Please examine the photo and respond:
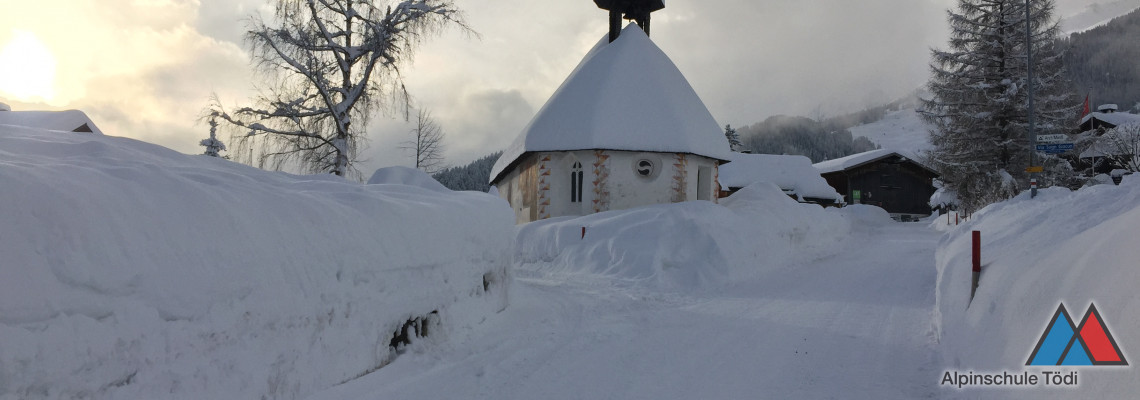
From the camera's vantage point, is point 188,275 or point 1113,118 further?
point 1113,118

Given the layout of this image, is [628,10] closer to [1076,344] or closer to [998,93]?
[998,93]

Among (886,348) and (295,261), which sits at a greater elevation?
(295,261)

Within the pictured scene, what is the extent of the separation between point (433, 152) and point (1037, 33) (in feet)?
90.8

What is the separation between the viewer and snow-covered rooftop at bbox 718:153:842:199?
42438 mm

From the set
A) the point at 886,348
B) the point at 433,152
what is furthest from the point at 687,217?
the point at 433,152

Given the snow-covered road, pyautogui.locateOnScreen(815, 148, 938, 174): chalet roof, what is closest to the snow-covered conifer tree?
the snow-covered road

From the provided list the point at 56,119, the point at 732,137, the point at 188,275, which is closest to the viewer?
the point at 188,275

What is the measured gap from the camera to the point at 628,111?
61.7 ft

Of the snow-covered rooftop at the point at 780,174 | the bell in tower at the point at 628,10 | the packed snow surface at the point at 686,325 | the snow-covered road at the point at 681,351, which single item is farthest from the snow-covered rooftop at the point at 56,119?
the snow-covered rooftop at the point at 780,174

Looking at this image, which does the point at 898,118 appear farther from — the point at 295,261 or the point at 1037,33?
the point at 295,261

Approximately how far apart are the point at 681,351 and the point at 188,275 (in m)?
4.12

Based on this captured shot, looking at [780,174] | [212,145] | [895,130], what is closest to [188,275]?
[212,145]

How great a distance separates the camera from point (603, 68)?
66.3ft

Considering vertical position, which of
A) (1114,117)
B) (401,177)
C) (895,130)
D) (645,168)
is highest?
(895,130)
